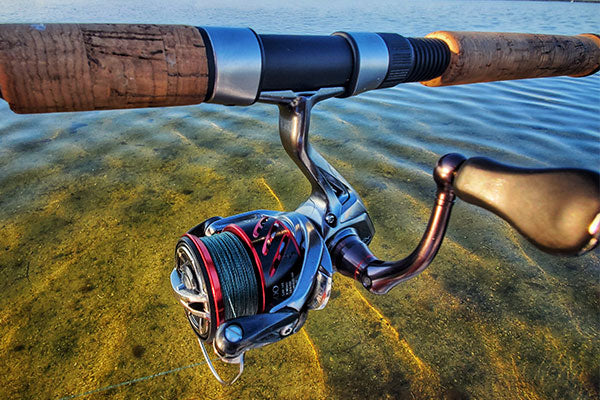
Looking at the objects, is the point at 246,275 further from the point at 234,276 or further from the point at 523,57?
the point at 523,57

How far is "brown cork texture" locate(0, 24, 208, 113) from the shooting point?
2.54ft

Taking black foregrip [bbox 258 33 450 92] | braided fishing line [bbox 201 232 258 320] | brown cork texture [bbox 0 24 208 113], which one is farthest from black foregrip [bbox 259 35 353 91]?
braided fishing line [bbox 201 232 258 320]

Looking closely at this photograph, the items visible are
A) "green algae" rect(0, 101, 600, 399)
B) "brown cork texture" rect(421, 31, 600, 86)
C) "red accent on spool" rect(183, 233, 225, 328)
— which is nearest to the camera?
"red accent on spool" rect(183, 233, 225, 328)

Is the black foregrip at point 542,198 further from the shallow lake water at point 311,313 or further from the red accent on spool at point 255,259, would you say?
the shallow lake water at point 311,313

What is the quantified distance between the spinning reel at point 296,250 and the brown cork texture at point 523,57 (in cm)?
61

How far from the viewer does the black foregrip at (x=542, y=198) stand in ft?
2.15

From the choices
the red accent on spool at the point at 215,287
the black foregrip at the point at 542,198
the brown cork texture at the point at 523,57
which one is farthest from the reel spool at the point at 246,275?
the brown cork texture at the point at 523,57

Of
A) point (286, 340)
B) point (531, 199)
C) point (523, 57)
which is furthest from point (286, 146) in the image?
point (523, 57)

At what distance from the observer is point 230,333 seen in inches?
38.2

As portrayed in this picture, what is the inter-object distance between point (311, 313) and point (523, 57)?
137 centimetres

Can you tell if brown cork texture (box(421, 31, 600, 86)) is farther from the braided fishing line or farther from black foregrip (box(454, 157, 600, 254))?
the braided fishing line

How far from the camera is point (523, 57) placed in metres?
1.57

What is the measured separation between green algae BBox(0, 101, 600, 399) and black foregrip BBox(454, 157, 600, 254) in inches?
41.6

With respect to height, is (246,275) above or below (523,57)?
below
